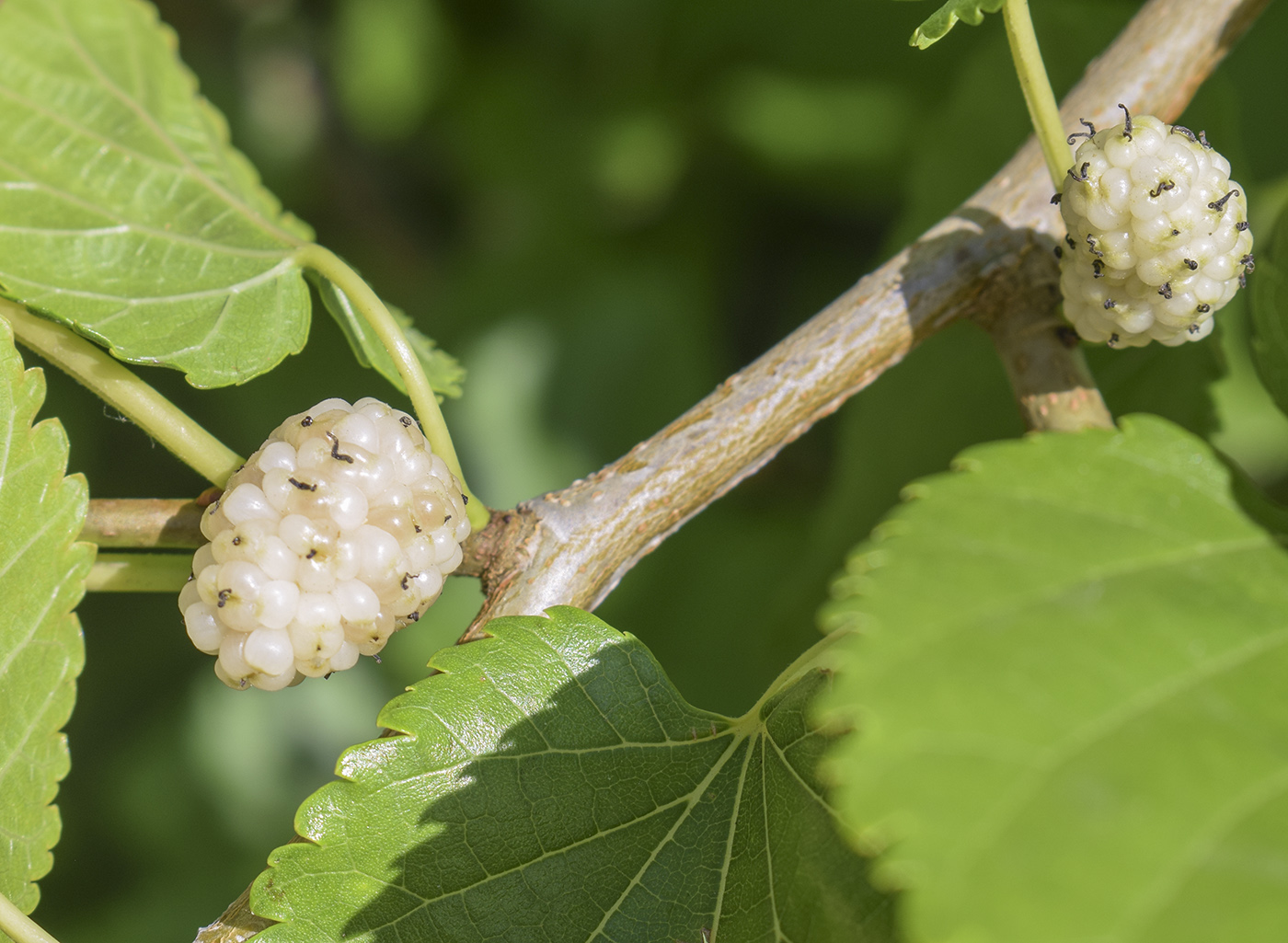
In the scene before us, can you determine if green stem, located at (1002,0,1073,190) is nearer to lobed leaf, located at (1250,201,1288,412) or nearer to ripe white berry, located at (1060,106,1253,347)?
ripe white berry, located at (1060,106,1253,347)

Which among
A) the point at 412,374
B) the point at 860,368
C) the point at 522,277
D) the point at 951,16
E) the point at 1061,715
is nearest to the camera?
the point at 1061,715

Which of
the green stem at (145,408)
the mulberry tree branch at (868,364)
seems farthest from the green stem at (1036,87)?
the green stem at (145,408)

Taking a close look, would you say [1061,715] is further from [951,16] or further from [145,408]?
[145,408]

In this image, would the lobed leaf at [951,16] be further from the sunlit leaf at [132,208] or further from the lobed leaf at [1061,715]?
the sunlit leaf at [132,208]

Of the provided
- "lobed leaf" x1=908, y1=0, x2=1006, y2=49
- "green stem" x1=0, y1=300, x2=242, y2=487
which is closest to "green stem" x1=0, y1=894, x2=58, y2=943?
"green stem" x1=0, y1=300, x2=242, y2=487

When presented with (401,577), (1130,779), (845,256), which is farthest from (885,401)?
(1130,779)

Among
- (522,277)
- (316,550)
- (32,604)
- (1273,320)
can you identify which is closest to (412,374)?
(316,550)
